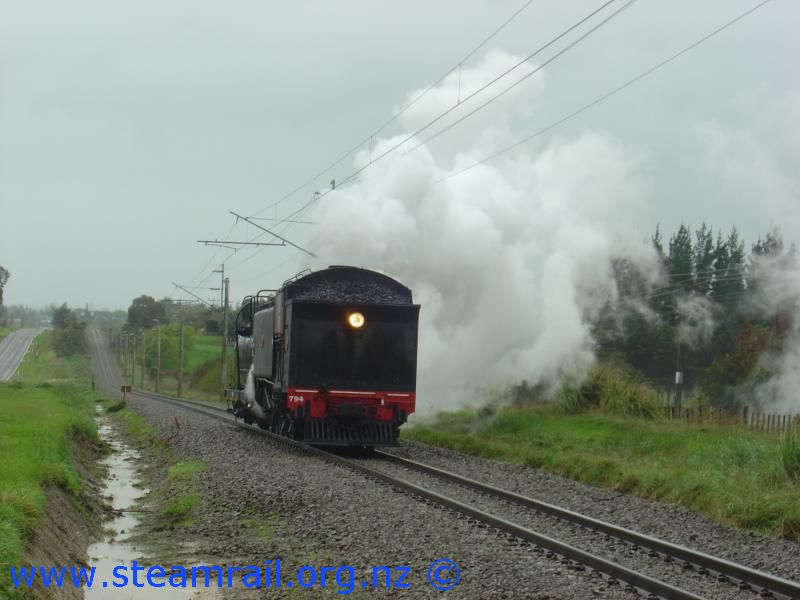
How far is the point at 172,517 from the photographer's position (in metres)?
12.9

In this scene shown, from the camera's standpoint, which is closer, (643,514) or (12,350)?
(643,514)

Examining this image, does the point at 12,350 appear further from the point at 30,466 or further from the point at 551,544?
the point at 551,544

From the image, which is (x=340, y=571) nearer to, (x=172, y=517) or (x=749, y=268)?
(x=172, y=517)

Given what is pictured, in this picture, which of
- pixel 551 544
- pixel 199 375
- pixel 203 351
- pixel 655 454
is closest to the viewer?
pixel 551 544

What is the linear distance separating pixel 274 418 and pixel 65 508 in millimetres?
9751

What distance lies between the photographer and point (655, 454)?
59.5 ft

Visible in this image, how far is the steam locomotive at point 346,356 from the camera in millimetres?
18406

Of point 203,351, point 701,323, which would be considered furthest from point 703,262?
point 203,351

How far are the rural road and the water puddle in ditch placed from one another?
83426 millimetres

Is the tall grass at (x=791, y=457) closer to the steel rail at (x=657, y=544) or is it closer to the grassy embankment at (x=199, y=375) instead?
the steel rail at (x=657, y=544)

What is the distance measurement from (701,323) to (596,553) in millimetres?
36786

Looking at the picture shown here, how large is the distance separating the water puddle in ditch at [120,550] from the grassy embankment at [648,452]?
690 centimetres

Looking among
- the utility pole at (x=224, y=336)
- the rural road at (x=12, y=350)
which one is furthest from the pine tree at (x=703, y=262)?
the rural road at (x=12, y=350)

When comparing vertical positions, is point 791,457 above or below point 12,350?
below
